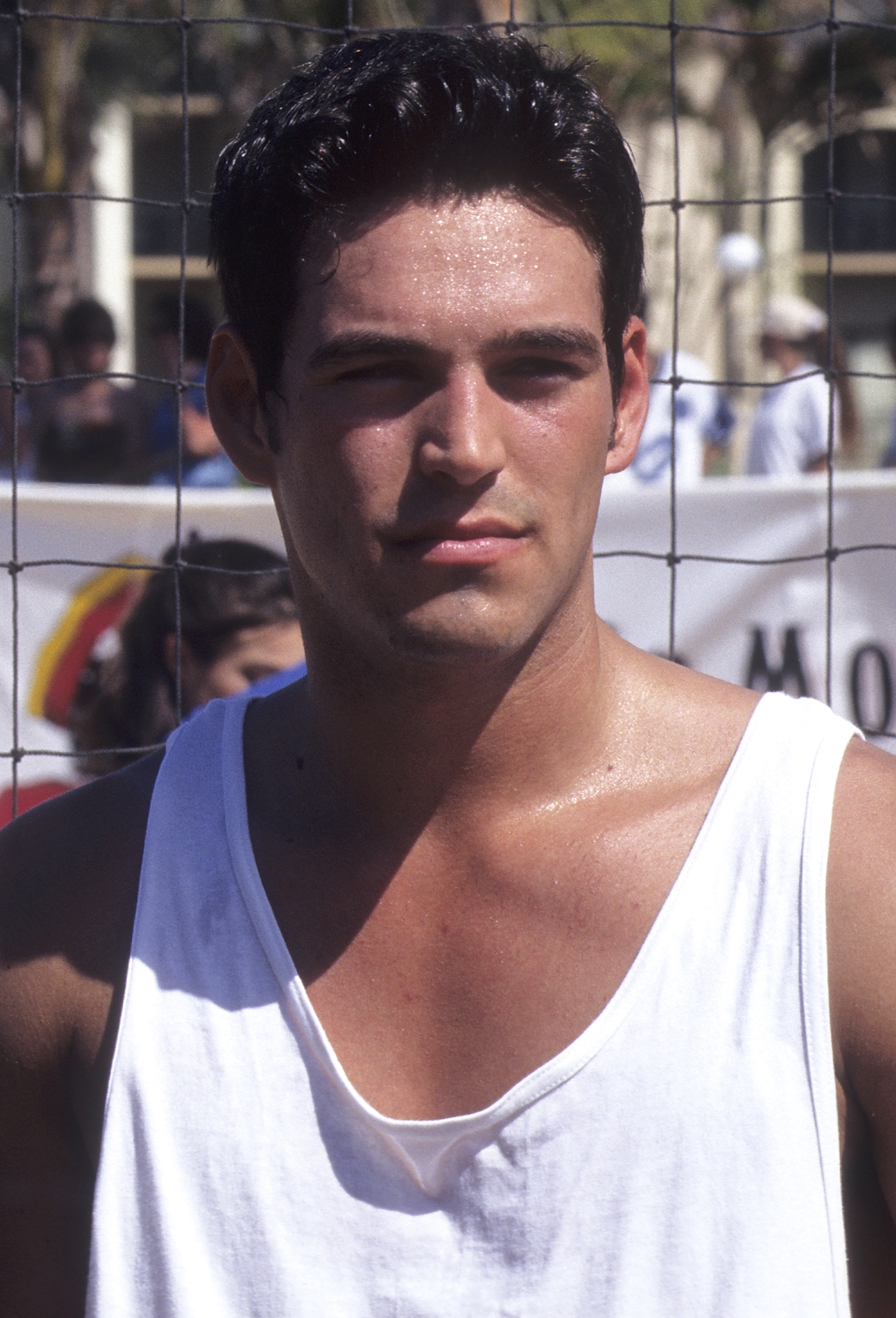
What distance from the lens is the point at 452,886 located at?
1.70 meters

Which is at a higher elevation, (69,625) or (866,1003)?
(69,625)

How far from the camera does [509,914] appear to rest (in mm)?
1666

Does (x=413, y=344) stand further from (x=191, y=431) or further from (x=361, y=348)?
(x=191, y=431)

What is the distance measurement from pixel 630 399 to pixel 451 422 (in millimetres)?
346

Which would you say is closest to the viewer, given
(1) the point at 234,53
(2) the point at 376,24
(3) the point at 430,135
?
(3) the point at 430,135

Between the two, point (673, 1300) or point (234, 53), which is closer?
point (673, 1300)

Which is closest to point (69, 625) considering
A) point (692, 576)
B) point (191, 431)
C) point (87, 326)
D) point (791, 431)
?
point (692, 576)

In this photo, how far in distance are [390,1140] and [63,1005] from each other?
412mm

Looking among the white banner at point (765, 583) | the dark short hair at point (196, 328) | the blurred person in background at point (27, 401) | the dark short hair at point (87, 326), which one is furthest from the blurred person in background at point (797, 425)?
the blurred person in background at point (27, 401)

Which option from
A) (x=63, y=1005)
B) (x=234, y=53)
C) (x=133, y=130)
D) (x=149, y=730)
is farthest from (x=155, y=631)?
(x=133, y=130)

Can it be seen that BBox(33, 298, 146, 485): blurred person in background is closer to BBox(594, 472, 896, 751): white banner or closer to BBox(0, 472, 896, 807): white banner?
BBox(0, 472, 896, 807): white banner

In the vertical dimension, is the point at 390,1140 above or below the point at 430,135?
below

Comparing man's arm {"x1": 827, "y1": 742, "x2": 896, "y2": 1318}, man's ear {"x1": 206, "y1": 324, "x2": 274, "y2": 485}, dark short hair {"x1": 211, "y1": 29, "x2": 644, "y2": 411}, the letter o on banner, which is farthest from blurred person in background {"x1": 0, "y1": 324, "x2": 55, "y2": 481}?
man's arm {"x1": 827, "y1": 742, "x2": 896, "y2": 1318}

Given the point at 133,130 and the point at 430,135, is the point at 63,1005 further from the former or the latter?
the point at 133,130
